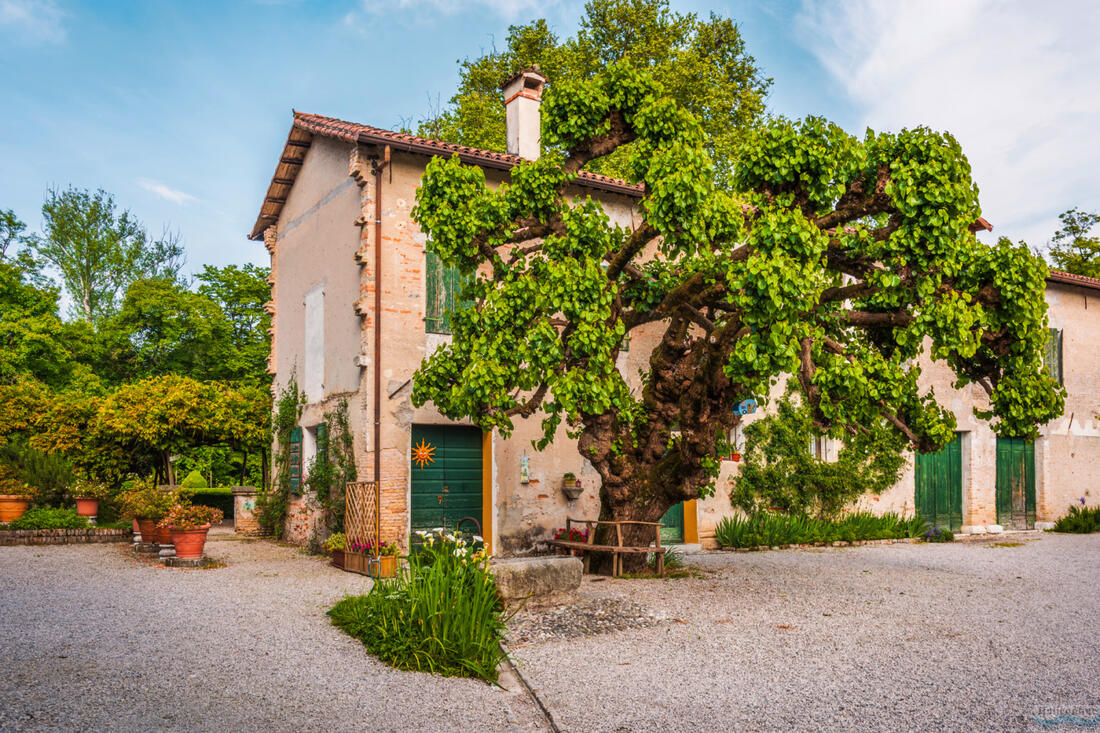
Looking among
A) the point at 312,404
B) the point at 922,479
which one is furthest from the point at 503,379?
the point at 922,479

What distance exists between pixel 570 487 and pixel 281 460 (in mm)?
5545

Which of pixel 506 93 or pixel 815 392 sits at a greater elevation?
pixel 506 93

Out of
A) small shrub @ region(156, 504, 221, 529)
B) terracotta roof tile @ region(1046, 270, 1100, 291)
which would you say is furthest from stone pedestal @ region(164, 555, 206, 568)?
terracotta roof tile @ region(1046, 270, 1100, 291)

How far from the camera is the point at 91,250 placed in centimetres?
2912

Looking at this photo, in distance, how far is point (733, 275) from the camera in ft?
24.4

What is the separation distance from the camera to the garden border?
12.1 metres

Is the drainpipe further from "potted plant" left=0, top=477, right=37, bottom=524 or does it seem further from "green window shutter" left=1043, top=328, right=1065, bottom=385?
"green window shutter" left=1043, top=328, right=1065, bottom=385

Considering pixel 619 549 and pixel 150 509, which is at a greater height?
pixel 150 509

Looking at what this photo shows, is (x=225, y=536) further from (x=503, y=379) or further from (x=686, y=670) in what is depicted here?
(x=686, y=670)

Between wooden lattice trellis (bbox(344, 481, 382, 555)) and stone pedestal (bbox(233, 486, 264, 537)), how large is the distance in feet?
15.6

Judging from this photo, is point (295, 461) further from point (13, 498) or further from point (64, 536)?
point (13, 498)

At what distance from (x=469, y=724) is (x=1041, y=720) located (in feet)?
11.4

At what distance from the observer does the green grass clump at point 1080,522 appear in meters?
16.7

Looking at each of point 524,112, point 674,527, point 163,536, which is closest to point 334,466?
point 163,536
